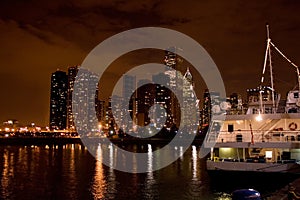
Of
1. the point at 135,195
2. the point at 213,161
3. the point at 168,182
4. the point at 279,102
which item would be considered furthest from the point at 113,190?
the point at 279,102

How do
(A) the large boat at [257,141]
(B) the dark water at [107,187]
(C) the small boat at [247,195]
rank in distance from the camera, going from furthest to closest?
(B) the dark water at [107,187]
(A) the large boat at [257,141]
(C) the small boat at [247,195]

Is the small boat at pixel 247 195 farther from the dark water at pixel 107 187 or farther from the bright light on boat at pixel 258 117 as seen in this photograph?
the bright light on boat at pixel 258 117

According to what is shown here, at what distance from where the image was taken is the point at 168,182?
3850 centimetres

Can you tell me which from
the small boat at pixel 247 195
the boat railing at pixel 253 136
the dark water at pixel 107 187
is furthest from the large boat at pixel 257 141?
the small boat at pixel 247 195

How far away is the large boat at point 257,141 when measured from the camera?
2677 centimetres

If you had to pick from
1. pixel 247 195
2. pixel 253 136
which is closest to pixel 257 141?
pixel 253 136

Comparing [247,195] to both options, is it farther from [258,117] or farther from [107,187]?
[107,187]

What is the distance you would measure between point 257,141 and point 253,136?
68cm

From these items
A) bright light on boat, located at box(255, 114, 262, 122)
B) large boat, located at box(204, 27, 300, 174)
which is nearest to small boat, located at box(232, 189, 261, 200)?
large boat, located at box(204, 27, 300, 174)

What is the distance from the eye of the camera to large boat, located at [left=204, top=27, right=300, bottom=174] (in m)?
26.8

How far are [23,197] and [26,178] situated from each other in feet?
43.8

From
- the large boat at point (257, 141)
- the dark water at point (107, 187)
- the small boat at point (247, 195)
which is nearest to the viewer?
the small boat at point (247, 195)

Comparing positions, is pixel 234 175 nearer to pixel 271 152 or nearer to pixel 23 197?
pixel 271 152

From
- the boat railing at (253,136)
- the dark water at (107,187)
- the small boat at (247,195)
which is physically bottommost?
the dark water at (107,187)
